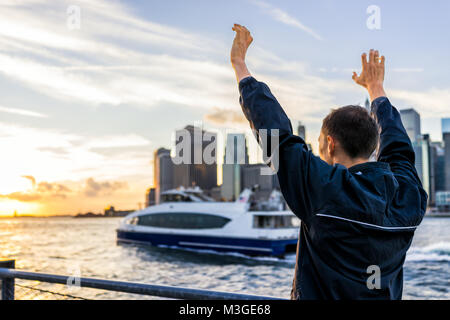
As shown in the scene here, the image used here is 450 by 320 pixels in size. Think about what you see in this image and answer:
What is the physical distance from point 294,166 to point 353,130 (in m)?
0.30

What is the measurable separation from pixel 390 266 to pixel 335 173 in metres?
0.38

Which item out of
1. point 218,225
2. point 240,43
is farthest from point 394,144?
point 218,225

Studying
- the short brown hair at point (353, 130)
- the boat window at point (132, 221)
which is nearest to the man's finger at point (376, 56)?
the short brown hair at point (353, 130)

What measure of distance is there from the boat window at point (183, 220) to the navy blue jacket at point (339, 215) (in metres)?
28.1

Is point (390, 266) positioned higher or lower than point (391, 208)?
lower

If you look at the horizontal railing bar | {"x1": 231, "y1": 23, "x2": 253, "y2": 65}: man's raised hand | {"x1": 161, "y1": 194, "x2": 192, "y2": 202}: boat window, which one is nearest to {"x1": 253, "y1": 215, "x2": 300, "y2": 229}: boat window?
{"x1": 161, "y1": 194, "x2": 192, "y2": 202}: boat window

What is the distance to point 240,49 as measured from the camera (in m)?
1.62

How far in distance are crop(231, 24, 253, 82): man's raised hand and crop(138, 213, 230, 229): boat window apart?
27973mm

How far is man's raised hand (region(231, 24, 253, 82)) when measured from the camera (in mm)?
1560

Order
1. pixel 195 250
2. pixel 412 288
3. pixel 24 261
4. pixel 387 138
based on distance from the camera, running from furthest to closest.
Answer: pixel 24 261 → pixel 195 250 → pixel 412 288 → pixel 387 138

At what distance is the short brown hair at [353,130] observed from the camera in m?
1.44
